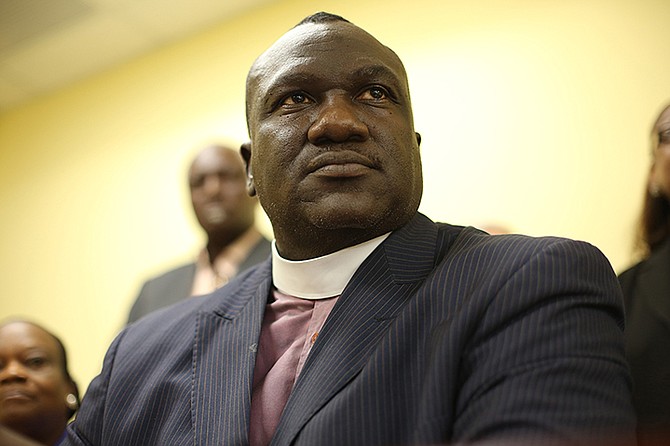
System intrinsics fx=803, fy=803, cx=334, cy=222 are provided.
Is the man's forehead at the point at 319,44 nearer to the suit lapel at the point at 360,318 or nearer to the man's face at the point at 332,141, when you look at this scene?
the man's face at the point at 332,141

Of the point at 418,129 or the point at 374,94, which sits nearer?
the point at 374,94

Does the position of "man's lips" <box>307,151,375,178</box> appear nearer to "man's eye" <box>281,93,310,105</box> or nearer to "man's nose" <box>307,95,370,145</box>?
"man's nose" <box>307,95,370,145</box>

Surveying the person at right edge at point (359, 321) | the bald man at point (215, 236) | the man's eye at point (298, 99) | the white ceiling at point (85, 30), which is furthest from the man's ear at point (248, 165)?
the white ceiling at point (85, 30)

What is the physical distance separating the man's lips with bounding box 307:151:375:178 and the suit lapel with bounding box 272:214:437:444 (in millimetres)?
138

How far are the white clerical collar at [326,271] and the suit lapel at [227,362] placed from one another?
Answer: 8 centimetres

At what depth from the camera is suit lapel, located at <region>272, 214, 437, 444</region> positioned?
46.0 inches

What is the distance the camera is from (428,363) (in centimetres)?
112

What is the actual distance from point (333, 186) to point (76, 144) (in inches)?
135

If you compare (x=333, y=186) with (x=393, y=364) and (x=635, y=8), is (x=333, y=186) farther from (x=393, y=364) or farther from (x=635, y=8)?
(x=635, y=8)

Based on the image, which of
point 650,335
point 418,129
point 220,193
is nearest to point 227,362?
point 650,335

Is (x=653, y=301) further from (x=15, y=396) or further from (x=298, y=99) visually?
(x=15, y=396)

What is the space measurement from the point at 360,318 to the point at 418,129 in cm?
218

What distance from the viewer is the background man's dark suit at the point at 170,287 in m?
2.77

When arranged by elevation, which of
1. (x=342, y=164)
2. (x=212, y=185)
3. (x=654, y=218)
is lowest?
(x=654, y=218)
